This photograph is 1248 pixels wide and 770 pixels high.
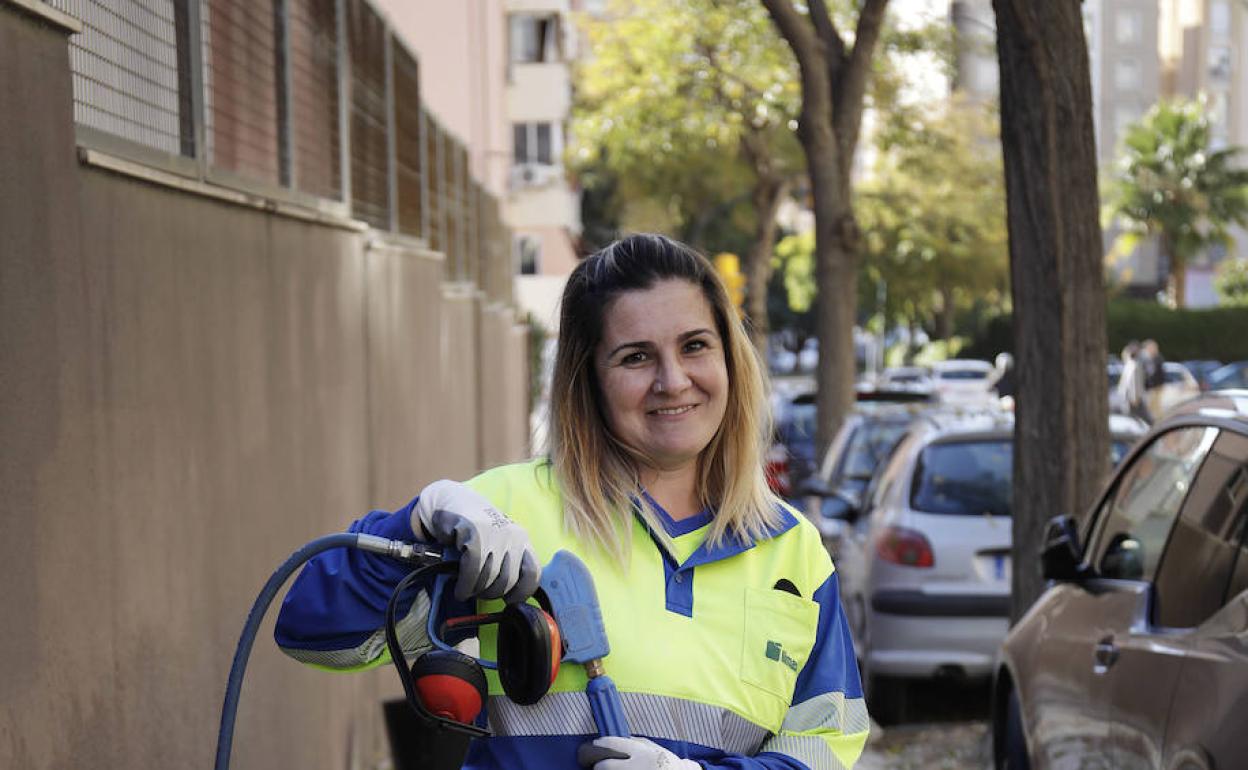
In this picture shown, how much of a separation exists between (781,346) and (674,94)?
68.5 meters

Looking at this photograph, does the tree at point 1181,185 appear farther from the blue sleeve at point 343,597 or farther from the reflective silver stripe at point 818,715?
the blue sleeve at point 343,597

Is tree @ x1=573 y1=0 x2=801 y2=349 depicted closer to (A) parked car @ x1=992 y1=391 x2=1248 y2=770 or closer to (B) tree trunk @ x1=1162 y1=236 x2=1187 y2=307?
(A) parked car @ x1=992 y1=391 x2=1248 y2=770

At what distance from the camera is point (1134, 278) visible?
286ft

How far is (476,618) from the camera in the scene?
2.62 m

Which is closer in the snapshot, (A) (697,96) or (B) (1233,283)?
(A) (697,96)

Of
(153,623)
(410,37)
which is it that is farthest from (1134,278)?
(153,623)

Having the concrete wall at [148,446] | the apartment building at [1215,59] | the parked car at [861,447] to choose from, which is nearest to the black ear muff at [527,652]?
the concrete wall at [148,446]

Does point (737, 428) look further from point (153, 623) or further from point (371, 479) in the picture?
point (371, 479)

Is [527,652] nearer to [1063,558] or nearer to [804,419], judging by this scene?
[1063,558]

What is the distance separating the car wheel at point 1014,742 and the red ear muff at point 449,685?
3603 mm

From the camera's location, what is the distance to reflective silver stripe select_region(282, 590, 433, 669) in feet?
9.02

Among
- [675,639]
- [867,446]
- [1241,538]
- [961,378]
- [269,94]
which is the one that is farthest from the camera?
[961,378]

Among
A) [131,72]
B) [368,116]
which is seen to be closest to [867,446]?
[368,116]

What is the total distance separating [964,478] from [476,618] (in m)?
7.50
